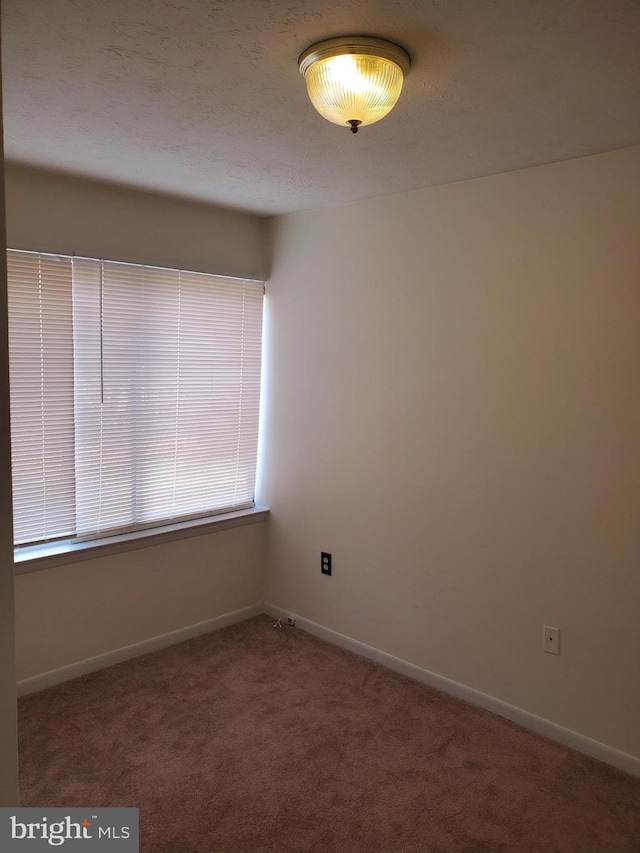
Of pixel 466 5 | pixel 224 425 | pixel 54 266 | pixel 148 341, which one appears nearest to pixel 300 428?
pixel 224 425

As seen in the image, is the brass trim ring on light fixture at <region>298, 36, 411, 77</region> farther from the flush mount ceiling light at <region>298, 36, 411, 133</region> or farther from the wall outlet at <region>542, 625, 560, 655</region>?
the wall outlet at <region>542, 625, 560, 655</region>

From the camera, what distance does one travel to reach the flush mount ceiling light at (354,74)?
1667mm

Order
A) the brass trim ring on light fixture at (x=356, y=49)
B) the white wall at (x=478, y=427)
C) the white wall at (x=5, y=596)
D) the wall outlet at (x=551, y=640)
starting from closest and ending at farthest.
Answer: the white wall at (x=5, y=596) → the brass trim ring on light fixture at (x=356, y=49) → the white wall at (x=478, y=427) → the wall outlet at (x=551, y=640)

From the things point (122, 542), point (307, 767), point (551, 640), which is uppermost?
point (122, 542)

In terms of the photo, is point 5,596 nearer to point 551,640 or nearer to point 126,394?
point 126,394

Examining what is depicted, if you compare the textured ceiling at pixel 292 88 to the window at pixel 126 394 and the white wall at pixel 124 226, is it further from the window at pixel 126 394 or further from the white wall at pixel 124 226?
the window at pixel 126 394

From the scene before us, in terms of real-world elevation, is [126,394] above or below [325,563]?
above

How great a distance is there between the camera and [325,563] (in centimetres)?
371

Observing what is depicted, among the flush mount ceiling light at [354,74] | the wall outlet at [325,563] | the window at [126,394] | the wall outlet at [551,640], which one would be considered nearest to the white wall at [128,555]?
the window at [126,394]

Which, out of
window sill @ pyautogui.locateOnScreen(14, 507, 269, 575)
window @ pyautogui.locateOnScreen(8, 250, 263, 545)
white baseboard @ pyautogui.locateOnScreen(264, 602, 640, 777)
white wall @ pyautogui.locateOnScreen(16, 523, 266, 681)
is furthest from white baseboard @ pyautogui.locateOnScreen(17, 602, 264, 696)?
window @ pyautogui.locateOnScreen(8, 250, 263, 545)

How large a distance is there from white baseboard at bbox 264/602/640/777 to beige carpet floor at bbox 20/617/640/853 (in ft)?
0.15

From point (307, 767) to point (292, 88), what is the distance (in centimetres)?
247

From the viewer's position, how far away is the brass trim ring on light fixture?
5.42ft

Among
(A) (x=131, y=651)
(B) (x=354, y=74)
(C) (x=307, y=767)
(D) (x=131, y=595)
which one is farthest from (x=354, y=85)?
(A) (x=131, y=651)
